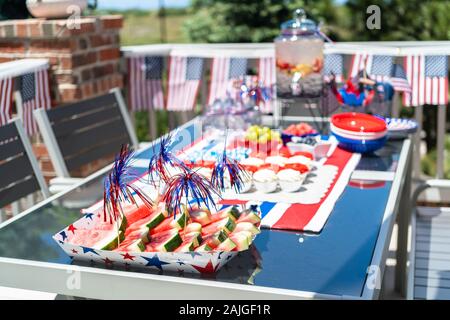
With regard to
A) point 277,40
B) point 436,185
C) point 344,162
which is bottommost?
point 436,185

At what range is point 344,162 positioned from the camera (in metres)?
2.11

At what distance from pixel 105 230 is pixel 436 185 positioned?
1.46 meters

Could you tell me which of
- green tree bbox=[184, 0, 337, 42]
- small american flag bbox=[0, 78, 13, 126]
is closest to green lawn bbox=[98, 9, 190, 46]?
green tree bbox=[184, 0, 337, 42]

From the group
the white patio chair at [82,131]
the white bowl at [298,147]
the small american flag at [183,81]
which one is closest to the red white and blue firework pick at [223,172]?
the white bowl at [298,147]

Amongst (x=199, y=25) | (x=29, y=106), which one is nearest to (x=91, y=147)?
(x=29, y=106)

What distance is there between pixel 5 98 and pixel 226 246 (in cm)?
215

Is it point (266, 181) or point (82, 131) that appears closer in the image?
point (266, 181)

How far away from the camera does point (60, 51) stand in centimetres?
336

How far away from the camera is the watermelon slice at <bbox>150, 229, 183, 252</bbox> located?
131 cm

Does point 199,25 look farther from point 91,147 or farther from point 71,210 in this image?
point 71,210

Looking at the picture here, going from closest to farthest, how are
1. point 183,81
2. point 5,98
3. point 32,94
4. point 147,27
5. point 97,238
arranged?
point 97,238 < point 5,98 < point 32,94 < point 183,81 < point 147,27

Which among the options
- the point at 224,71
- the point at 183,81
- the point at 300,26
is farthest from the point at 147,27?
the point at 300,26

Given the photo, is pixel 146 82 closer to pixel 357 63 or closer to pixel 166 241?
pixel 357 63

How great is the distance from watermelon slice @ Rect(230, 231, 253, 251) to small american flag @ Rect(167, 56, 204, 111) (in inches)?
114
